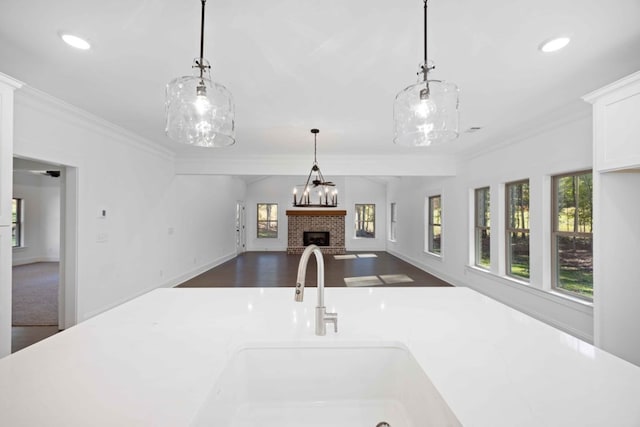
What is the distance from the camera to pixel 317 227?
11547 millimetres

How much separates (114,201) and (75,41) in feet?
8.48

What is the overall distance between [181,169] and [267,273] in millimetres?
3010

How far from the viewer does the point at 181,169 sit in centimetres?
582

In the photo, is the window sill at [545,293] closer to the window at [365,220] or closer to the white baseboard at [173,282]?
the white baseboard at [173,282]

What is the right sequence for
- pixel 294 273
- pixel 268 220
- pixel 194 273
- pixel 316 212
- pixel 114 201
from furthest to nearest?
pixel 268 220 → pixel 316 212 → pixel 294 273 → pixel 194 273 → pixel 114 201

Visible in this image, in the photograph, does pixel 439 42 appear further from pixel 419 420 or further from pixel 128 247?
pixel 128 247

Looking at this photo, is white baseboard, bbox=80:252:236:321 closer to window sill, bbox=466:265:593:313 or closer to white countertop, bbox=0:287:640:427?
white countertop, bbox=0:287:640:427

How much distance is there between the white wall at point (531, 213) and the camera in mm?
3334

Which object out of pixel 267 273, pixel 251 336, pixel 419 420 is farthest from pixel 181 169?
pixel 419 420

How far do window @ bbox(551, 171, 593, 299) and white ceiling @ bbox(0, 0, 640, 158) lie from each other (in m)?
0.86

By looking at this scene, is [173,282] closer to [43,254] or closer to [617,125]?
[43,254]

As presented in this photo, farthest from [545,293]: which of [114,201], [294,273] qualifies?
[114,201]

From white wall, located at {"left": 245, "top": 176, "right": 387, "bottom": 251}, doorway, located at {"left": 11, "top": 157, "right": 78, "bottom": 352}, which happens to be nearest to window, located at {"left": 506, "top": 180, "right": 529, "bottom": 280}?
doorway, located at {"left": 11, "top": 157, "right": 78, "bottom": 352}

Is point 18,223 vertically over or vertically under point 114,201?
under
